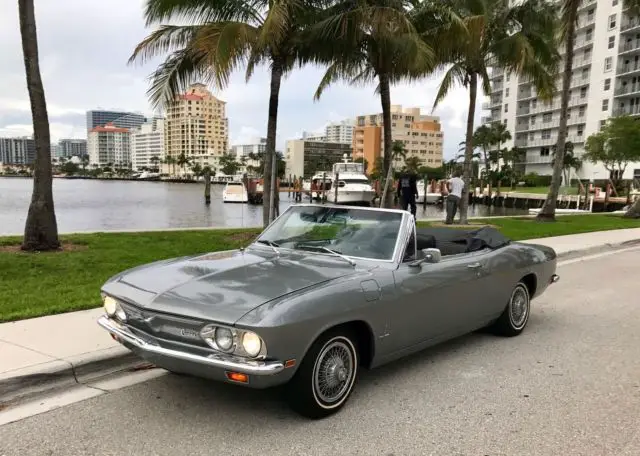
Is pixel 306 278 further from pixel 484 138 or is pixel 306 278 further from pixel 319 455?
pixel 484 138

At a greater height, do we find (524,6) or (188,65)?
(524,6)

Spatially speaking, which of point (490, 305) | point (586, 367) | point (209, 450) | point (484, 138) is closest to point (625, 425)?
point (586, 367)

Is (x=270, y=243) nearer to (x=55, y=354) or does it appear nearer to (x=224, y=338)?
(x=224, y=338)

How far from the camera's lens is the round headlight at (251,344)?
3402 mm

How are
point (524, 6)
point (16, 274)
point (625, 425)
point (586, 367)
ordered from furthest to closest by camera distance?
point (524, 6) → point (16, 274) → point (586, 367) → point (625, 425)

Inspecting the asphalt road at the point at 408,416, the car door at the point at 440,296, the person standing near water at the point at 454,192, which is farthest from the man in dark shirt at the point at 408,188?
the asphalt road at the point at 408,416

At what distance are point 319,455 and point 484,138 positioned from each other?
9006 centimetres

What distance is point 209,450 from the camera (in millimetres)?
3389

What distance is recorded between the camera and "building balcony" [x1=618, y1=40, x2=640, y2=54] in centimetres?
7062

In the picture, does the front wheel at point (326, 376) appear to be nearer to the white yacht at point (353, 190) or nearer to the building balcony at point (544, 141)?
the white yacht at point (353, 190)

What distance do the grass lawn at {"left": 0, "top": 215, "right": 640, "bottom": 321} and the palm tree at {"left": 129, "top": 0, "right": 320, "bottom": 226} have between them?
241cm

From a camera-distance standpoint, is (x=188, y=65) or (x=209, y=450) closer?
(x=209, y=450)

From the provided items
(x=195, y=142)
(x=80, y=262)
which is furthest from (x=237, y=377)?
(x=195, y=142)

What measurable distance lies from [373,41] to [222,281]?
12086 mm
